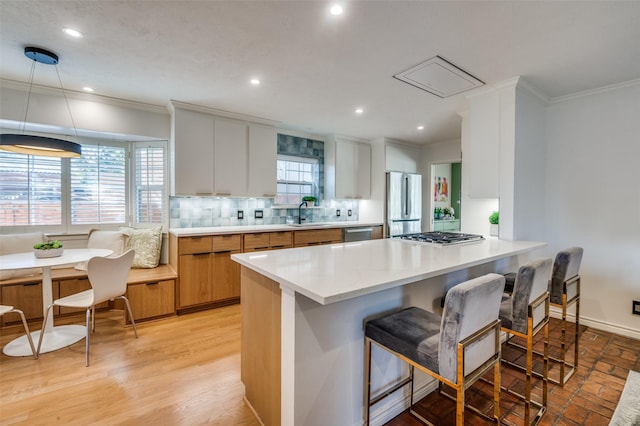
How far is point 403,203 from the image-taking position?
5.28 m

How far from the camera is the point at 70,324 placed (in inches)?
113

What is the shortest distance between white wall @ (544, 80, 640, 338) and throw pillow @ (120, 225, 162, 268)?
4.67 metres

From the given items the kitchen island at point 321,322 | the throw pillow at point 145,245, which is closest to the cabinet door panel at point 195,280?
the throw pillow at point 145,245

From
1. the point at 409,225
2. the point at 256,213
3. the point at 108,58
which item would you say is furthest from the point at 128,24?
the point at 409,225

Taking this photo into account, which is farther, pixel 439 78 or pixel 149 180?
pixel 149 180

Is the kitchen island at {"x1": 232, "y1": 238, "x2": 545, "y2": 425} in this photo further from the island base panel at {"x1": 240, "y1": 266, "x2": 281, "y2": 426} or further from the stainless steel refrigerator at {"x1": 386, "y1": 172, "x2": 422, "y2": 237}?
the stainless steel refrigerator at {"x1": 386, "y1": 172, "x2": 422, "y2": 237}

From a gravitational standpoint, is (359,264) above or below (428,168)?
below

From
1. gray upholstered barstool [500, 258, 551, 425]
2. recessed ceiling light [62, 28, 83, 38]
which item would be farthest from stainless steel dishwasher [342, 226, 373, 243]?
recessed ceiling light [62, 28, 83, 38]

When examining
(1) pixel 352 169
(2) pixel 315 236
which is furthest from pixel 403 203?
(2) pixel 315 236

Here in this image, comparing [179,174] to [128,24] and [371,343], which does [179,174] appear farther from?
[371,343]

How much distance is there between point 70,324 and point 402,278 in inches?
137

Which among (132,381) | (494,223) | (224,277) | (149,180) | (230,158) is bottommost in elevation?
(132,381)

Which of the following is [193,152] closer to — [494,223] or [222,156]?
[222,156]

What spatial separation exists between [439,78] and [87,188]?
4201 millimetres
